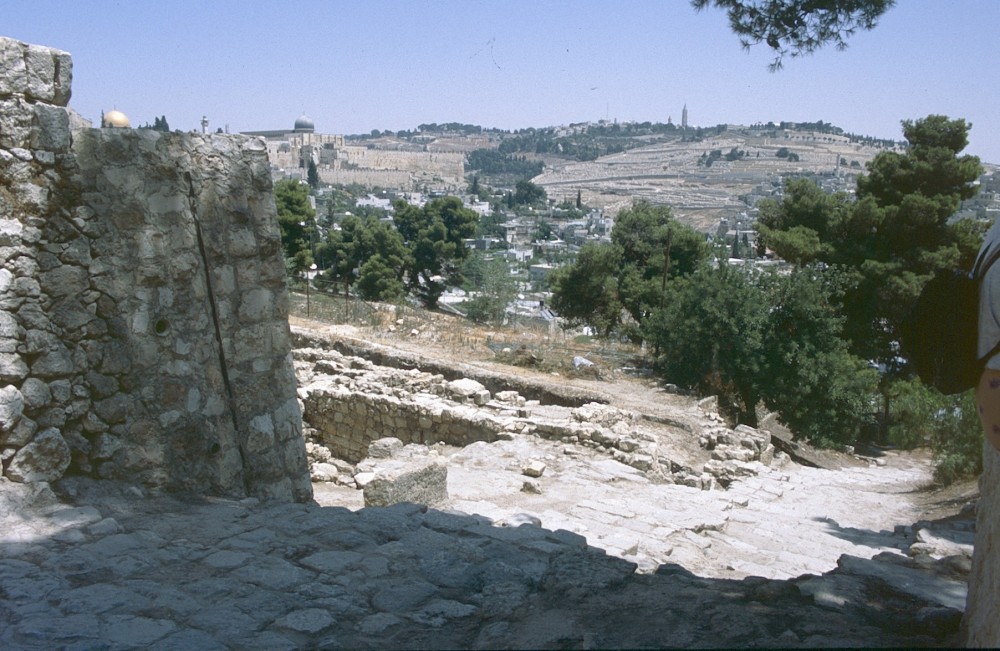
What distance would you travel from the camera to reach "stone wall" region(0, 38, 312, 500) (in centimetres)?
400

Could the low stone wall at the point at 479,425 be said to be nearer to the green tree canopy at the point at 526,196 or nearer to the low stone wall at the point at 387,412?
the low stone wall at the point at 387,412

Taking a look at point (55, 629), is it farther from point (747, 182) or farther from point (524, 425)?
point (747, 182)

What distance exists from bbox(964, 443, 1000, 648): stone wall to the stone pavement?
25 cm

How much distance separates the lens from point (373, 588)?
3.56m

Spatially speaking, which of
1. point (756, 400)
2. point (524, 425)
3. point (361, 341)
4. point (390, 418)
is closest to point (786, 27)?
point (524, 425)

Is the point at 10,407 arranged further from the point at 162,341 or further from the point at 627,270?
the point at 627,270

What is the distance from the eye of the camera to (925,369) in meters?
2.07

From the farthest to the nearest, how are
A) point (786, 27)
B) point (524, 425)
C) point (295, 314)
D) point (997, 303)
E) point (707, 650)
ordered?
point (295, 314) → point (524, 425) → point (786, 27) → point (707, 650) → point (997, 303)

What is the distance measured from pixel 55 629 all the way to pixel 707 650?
2.32 m

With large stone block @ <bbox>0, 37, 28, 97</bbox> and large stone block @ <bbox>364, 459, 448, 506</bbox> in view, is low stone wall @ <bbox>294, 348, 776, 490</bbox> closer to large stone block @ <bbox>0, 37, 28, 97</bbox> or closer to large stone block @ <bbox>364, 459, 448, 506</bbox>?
large stone block @ <bbox>364, 459, 448, 506</bbox>

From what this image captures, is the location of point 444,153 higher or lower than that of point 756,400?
higher

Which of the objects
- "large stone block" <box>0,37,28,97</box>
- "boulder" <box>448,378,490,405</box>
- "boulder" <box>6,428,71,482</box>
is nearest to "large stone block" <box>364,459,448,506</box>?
"boulder" <box>6,428,71,482</box>

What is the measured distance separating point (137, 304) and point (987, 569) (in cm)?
424

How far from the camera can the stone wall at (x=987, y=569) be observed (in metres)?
2.18
